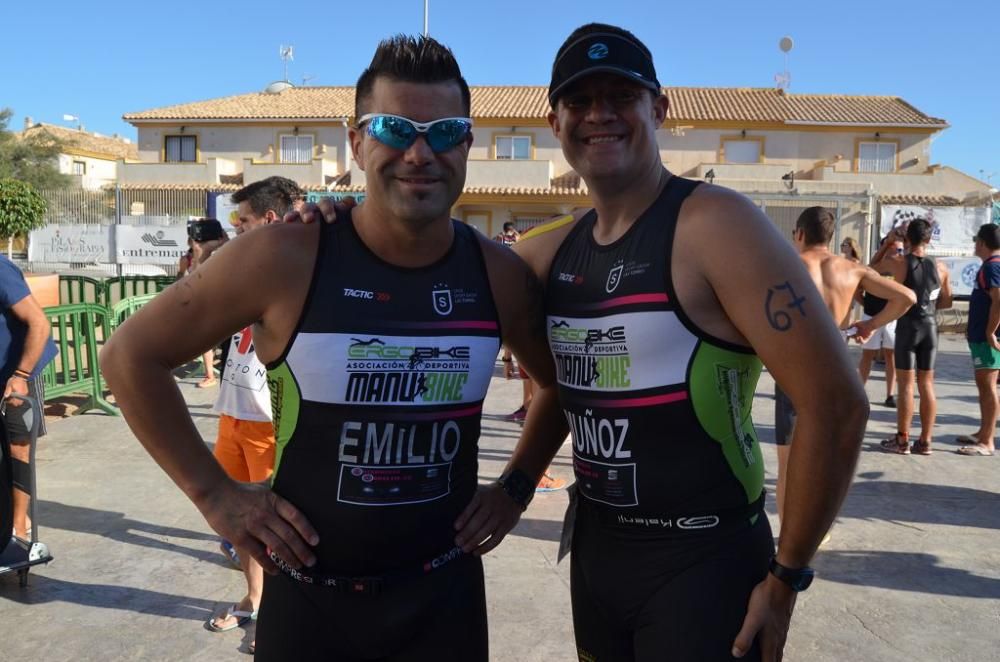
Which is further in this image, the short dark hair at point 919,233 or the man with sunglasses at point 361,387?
the short dark hair at point 919,233

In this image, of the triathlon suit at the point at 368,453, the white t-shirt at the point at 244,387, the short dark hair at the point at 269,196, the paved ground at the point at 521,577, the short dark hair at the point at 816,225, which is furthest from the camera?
the short dark hair at the point at 816,225

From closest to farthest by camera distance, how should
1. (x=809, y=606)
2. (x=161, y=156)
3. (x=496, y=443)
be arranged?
(x=809, y=606) < (x=496, y=443) < (x=161, y=156)

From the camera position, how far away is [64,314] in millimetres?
8039

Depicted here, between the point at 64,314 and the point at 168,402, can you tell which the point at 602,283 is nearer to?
the point at 168,402

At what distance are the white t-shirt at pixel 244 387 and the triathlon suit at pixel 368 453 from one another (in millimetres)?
1938

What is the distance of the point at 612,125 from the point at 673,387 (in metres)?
0.70

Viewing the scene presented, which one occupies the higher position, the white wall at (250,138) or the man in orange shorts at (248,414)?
the white wall at (250,138)

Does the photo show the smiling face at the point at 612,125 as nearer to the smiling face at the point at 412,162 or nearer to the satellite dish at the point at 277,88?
the smiling face at the point at 412,162

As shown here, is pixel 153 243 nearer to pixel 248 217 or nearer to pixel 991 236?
pixel 248 217

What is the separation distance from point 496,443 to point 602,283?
552cm

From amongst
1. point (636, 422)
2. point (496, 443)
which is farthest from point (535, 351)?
point (496, 443)

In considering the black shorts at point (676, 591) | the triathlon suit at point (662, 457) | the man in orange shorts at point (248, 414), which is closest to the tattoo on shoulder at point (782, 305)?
the triathlon suit at point (662, 457)

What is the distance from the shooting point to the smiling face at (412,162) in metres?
1.94

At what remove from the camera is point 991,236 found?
689 centimetres
